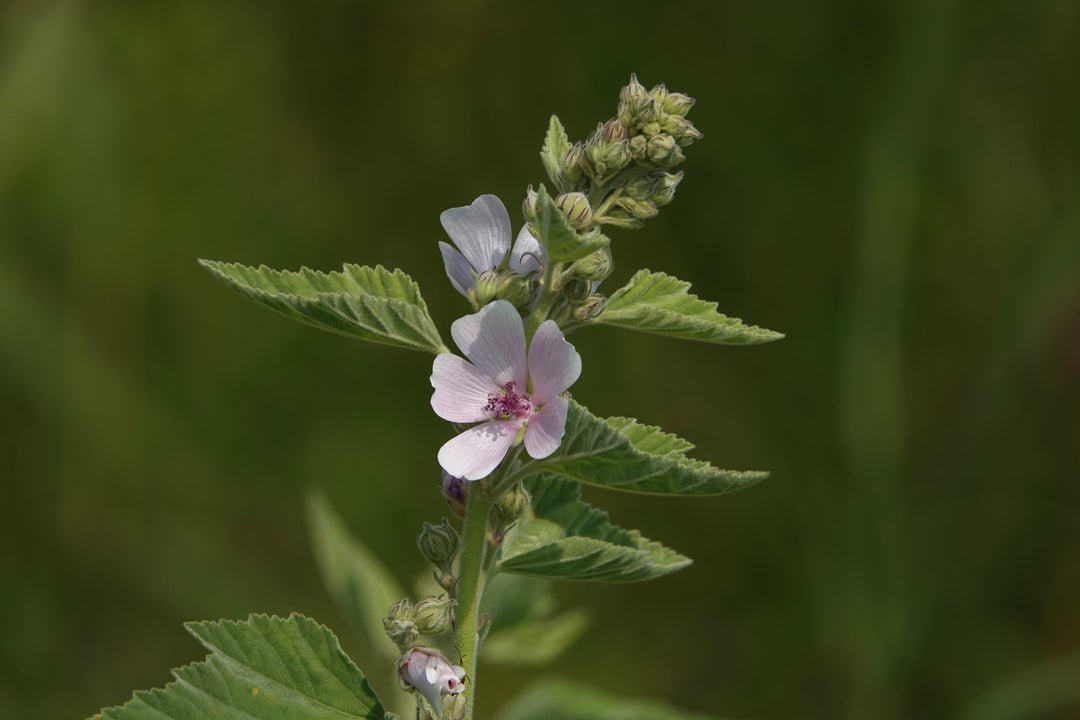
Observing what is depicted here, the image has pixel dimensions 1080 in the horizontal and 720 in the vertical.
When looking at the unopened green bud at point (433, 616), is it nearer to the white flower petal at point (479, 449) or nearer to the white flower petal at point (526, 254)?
the white flower petal at point (479, 449)

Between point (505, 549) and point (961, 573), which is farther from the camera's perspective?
point (961, 573)

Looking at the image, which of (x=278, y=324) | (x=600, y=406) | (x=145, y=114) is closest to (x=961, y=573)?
(x=600, y=406)

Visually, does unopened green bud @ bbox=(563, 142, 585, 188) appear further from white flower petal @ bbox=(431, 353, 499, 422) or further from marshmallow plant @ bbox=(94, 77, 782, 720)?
white flower petal @ bbox=(431, 353, 499, 422)

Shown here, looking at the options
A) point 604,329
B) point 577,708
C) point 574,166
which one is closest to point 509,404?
point 574,166

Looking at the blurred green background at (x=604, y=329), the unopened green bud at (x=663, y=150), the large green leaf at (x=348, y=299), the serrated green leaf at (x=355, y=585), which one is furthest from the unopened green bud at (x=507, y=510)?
the blurred green background at (x=604, y=329)

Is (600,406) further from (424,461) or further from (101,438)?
(101,438)
